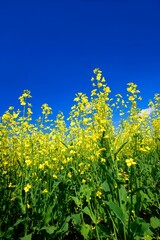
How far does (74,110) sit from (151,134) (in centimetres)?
398

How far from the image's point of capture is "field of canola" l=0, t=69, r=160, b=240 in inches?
122

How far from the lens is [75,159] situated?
4.30 metres

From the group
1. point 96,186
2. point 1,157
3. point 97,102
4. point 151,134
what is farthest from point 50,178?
point 151,134

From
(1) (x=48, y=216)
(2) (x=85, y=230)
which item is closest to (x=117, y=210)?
(2) (x=85, y=230)

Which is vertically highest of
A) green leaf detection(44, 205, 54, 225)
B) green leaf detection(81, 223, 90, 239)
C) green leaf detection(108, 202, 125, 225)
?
green leaf detection(44, 205, 54, 225)

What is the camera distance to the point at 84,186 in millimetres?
3807

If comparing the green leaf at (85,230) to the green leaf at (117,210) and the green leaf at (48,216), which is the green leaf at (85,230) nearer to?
the green leaf at (48,216)

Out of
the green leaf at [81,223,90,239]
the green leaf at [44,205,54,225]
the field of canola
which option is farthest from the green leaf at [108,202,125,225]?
the green leaf at [44,205,54,225]

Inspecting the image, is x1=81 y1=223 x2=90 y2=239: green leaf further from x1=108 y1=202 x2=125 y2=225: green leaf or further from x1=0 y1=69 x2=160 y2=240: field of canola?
x1=108 y1=202 x2=125 y2=225: green leaf

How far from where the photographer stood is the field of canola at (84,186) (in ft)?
10.1

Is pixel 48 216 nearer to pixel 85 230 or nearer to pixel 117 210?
pixel 85 230

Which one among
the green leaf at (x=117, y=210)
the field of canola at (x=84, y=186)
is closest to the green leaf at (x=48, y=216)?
the field of canola at (x=84, y=186)

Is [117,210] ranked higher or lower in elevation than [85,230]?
higher

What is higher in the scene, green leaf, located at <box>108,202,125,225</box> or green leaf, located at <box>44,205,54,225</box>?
green leaf, located at <box>44,205,54,225</box>
